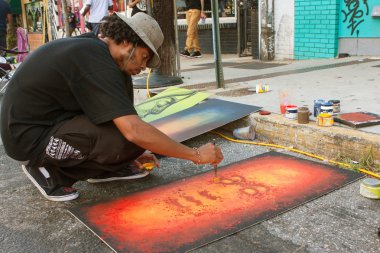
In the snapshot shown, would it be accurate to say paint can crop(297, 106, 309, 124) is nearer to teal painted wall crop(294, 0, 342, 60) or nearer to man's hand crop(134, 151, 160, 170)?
man's hand crop(134, 151, 160, 170)

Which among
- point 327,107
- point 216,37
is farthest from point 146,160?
point 216,37

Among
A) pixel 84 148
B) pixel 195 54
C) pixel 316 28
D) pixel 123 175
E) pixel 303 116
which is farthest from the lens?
pixel 195 54

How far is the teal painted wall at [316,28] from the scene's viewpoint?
23.1 feet

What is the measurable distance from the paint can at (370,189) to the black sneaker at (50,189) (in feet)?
5.64

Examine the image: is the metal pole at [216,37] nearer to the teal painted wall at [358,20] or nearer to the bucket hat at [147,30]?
the bucket hat at [147,30]

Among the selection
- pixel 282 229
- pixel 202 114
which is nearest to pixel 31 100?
pixel 282 229

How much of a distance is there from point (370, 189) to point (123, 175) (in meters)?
1.57

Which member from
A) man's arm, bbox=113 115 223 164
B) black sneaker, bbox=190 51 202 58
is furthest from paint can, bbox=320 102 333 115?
black sneaker, bbox=190 51 202 58

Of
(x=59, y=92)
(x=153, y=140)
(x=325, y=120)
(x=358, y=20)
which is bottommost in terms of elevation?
(x=325, y=120)

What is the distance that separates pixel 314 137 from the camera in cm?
308

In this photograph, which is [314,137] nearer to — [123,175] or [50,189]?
[123,175]

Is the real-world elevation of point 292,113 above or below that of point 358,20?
below

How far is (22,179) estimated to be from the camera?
2996mm

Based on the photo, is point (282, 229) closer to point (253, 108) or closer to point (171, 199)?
point (171, 199)
